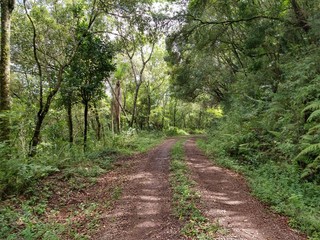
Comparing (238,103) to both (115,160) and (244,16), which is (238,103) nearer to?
(244,16)

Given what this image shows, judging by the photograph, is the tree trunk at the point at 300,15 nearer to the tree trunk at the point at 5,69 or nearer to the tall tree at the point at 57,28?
the tall tree at the point at 57,28

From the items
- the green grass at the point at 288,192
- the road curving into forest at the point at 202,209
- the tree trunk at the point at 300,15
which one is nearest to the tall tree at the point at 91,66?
A: the road curving into forest at the point at 202,209

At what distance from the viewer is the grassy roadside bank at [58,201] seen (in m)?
4.32

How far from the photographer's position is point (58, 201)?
18.9 ft

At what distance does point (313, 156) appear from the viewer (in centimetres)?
666

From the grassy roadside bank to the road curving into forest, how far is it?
1.38ft

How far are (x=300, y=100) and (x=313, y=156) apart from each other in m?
1.91

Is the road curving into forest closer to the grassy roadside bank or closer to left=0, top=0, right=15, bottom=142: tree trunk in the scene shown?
the grassy roadside bank

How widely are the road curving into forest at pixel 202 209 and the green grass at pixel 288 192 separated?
21 centimetres

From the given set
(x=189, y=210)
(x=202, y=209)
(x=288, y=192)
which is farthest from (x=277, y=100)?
(x=189, y=210)

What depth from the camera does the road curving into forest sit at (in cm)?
405

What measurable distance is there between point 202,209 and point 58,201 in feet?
11.1

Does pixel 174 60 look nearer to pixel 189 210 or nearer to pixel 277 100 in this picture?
pixel 277 100

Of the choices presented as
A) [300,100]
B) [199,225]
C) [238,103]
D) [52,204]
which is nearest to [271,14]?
[300,100]
